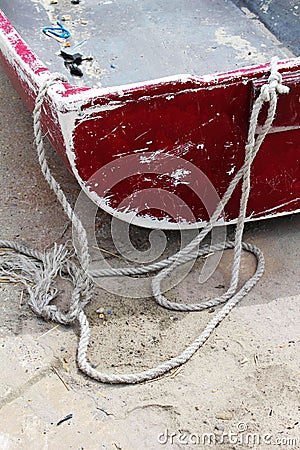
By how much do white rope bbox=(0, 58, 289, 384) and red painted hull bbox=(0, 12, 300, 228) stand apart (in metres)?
0.07

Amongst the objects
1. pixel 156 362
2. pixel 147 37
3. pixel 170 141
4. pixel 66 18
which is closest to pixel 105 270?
pixel 156 362

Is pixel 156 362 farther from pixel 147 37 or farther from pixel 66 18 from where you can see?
pixel 66 18

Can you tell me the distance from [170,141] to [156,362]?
778mm

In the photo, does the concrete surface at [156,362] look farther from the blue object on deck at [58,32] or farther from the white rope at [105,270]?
the blue object on deck at [58,32]

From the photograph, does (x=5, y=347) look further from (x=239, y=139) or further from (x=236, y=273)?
(x=239, y=139)

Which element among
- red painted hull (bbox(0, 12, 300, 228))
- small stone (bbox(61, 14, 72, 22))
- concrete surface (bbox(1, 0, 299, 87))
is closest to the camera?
red painted hull (bbox(0, 12, 300, 228))

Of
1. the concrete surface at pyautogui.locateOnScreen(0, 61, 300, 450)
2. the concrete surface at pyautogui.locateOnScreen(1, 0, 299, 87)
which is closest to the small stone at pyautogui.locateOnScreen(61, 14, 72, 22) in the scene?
the concrete surface at pyautogui.locateOnScreen(1, 0, 299, 87)

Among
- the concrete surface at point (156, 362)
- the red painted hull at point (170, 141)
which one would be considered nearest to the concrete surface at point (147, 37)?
the red painted hull at point (170, 141)

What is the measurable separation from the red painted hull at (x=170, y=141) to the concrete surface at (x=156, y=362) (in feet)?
0.99

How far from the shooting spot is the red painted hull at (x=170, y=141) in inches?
90.3

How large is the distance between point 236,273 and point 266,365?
0.42 metres

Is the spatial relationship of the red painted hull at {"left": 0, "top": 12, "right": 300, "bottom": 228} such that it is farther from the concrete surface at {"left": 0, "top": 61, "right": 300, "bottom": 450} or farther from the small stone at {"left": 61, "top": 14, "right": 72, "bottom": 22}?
the small stone at {"left": 61, "top": 14, "right": 72, "bottom": 22}

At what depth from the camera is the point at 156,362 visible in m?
2.39

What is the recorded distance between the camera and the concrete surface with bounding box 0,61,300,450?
214 cm
